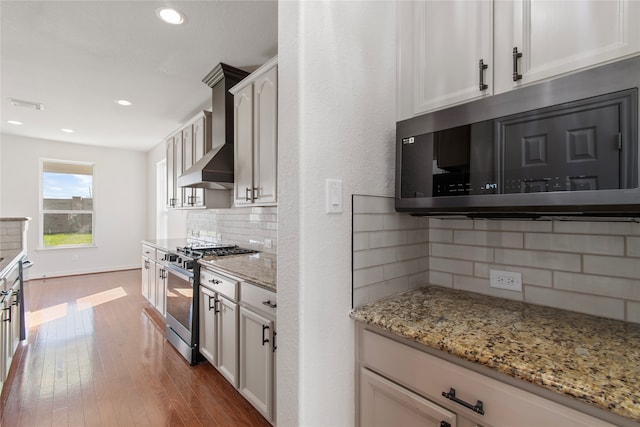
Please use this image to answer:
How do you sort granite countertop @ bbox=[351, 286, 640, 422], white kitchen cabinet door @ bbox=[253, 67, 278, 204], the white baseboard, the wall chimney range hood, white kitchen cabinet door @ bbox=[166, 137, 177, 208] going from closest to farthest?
granite countertop @ bbox=[351, 286, 640, 422], white kitchen cabinet door @ bbox=[253, 67, 278, 204], the wall chimney range hood, white kitchen cabinet door @ bbox=[166, 137, 177, 208], the white baseboard

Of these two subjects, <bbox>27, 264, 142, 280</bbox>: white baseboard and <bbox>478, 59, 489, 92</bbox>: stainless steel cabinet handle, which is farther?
<bbox>27, 264, 142, 280</bbox>: white baseboard

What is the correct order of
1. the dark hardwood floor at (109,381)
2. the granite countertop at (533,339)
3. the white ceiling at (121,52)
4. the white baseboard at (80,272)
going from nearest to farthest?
the granite countertop at (533,339) < the dark hardwood floor at (109,381) < the white ceiling at (121,52) < the white baseboard at (80,272)

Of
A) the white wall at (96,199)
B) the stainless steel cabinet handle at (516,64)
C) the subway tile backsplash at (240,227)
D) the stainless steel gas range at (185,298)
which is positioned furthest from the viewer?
the white wall at (96,199)

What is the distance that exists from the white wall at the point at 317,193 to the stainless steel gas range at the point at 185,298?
159 centimetres

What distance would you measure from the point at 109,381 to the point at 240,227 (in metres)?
1.75

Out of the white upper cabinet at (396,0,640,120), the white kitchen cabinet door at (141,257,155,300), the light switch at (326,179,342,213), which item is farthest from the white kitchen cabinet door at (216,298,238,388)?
the white kitchen cabinet door at (141,257,155,300)

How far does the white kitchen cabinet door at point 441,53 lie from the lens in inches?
45.1

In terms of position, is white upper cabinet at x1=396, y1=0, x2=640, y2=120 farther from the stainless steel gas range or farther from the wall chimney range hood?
the stainless steel gas range

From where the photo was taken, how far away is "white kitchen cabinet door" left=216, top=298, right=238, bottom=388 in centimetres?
202

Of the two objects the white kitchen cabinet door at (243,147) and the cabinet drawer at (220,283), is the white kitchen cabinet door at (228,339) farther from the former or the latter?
the white kitchen cabinet door at (243,147)

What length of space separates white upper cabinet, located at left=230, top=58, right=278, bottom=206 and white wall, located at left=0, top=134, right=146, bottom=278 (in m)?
5.09

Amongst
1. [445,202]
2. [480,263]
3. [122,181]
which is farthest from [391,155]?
[122,181]

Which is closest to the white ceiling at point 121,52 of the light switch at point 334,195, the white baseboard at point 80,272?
the light switch at point 334,195

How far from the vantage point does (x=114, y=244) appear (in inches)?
251
